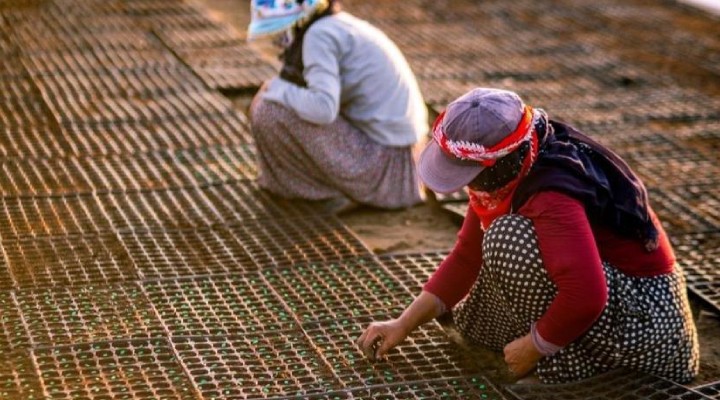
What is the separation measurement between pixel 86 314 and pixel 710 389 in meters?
1.88

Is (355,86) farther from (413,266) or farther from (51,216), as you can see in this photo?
(51,216)

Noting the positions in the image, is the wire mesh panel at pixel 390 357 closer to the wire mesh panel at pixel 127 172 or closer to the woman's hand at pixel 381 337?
the woman's hand at pixel 381 337

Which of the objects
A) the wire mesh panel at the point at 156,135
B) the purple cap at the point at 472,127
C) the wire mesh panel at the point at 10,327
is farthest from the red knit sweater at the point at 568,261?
the wire mesh panel at the point at 156,135

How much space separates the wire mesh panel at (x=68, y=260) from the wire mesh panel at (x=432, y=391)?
3.55 feet

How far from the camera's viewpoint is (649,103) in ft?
21.7

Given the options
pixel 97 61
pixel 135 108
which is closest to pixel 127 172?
pixel 135 108

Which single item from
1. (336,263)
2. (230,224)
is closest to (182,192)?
(230,224)

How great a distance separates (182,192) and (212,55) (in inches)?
86.7

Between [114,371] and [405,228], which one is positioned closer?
[114,371]

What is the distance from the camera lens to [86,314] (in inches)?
151

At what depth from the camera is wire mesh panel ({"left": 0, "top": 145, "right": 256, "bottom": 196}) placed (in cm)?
501

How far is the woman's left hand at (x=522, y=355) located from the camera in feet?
10.6

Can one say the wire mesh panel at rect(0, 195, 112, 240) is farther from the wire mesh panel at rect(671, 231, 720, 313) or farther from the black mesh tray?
the wire mesh panel at rect(671, 231, 720, 313)

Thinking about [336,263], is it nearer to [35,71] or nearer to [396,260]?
[396,260]
